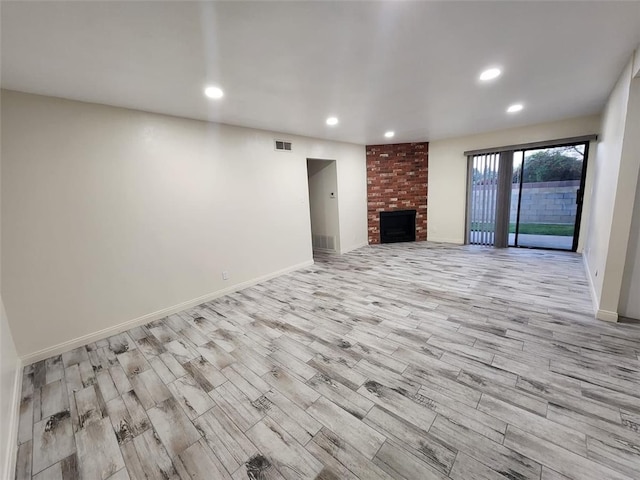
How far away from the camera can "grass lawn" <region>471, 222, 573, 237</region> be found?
18.2ft

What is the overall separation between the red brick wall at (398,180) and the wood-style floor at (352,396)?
11.8ft

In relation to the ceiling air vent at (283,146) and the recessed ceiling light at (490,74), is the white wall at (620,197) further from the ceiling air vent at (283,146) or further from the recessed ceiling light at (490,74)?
the ceiling air vent at (283,146)

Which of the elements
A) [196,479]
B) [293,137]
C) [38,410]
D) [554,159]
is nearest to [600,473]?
[196,479]

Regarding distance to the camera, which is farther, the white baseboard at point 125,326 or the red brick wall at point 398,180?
the red brick wall at point 398,180

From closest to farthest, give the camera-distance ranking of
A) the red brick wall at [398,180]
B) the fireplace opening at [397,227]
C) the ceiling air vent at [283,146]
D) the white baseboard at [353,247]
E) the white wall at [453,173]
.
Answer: the ceiling air vent at [283,146], the white wall at [453,173], the white baseboard at [353,247], the red brick wall at [398,180], the fireplace opening at [397,227]

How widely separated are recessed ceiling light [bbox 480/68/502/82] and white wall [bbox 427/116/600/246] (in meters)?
3.30

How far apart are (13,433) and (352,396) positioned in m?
2.13

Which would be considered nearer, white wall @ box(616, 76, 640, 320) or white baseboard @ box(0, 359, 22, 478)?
white baseboard @ box(0, 359, 22, 478)

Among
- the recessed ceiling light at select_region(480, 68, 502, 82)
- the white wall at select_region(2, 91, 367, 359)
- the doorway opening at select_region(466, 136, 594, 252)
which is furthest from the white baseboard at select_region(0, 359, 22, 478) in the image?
the doorway opening at select_region(466, 136, 594, 252)

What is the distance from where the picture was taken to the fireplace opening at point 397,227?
645cm

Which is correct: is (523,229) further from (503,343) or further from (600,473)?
(600,473)

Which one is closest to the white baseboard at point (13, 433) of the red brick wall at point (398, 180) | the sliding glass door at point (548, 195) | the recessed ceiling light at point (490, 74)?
the recessed ceiling light at point (490, 74)

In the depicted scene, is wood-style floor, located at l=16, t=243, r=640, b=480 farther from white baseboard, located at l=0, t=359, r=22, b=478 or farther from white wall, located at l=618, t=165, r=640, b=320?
white wall, located at l=618, t=165, r=640, b=320

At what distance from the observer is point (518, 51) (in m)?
2.05
